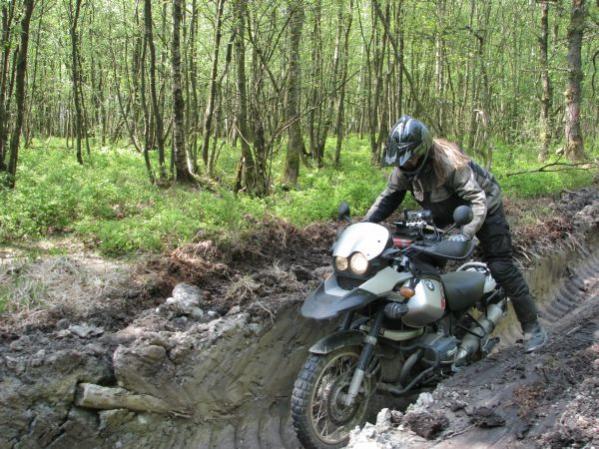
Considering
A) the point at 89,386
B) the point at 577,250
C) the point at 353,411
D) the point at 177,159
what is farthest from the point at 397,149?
the point at 177,159

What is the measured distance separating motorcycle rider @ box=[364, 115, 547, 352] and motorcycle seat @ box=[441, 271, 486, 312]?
30 cm

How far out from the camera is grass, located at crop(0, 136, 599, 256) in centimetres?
680

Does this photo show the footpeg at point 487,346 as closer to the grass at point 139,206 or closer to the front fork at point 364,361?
the front fork at point 364,361

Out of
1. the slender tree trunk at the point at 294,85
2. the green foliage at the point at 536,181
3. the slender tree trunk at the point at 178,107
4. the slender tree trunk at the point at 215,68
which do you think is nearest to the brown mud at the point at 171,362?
the slender tree trunk at the point at 178,107

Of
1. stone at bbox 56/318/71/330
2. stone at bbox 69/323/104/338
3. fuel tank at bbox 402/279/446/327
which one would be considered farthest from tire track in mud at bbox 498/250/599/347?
stone at bbox 56/318/71/330

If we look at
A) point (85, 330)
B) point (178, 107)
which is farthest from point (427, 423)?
point (178, 107)

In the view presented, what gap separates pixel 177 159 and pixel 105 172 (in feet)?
7.70

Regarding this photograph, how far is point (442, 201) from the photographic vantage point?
4.95 meters

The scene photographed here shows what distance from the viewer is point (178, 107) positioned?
991 cm

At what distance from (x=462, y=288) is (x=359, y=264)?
130 centimetres

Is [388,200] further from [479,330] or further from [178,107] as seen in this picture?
[178,107]

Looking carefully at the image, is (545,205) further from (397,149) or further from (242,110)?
(397,149)

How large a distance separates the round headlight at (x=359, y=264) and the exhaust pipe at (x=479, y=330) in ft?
4.55

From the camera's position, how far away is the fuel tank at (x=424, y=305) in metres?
4.38
